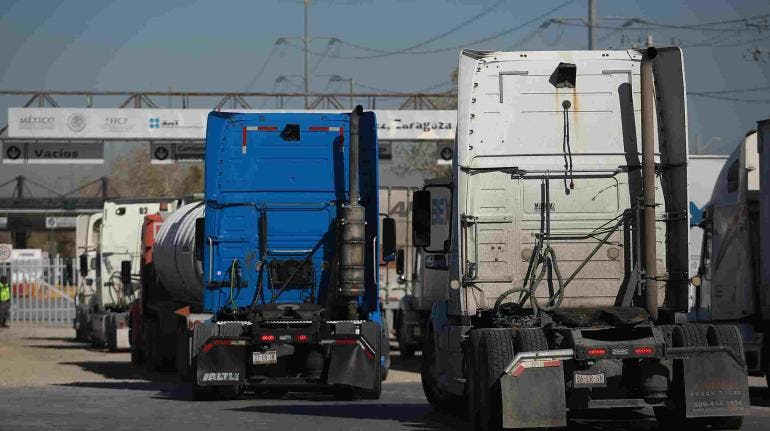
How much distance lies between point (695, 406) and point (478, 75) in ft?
12.1

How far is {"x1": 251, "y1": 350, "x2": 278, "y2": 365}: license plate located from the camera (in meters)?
19.7

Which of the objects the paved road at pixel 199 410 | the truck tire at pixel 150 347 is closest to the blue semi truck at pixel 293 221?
the paved road at pixel 199 410

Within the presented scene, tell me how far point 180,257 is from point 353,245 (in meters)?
6.28

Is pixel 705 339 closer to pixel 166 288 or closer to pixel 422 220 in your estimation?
pixel 422 220

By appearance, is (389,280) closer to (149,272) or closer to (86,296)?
(149,272)


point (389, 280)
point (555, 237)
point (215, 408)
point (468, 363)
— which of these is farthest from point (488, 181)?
point (389, 280)

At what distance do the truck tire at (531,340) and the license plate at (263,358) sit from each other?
6.31m

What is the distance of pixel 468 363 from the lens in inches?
576

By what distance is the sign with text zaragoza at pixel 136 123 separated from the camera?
64375 mm

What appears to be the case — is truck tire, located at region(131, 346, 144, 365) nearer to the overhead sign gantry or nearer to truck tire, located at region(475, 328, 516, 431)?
truck tire, located at region(475, 328, 516, 431)

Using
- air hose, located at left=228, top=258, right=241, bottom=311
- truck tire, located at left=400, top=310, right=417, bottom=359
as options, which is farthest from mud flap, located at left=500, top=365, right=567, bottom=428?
truck tire, located at left=400, top=310, right=417, bottom=359

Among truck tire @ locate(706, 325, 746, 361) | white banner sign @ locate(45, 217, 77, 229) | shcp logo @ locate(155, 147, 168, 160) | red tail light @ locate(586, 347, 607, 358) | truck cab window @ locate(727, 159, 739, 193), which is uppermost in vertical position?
shcp logo @ locate(155, 147, 168, 160)

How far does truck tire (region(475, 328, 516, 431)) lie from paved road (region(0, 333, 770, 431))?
1.90 metres

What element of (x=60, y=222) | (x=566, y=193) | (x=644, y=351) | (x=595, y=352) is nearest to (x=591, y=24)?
(x=566, y=193)
